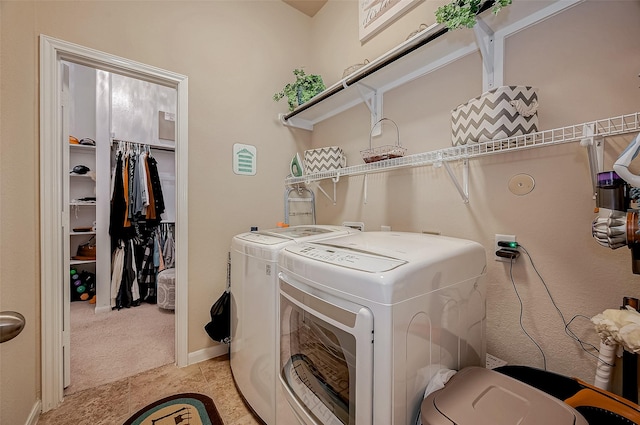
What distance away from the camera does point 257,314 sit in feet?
4.40

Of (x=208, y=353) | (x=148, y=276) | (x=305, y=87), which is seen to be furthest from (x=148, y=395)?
(x=305, y=87)

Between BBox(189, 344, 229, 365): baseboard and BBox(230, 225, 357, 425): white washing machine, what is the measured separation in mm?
481

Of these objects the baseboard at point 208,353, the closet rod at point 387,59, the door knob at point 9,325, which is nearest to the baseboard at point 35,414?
the baseboard at point 208,353

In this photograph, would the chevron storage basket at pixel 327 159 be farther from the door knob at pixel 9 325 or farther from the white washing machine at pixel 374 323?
the door knob at pixel 9 325

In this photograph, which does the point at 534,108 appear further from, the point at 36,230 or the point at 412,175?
the point at 36,230

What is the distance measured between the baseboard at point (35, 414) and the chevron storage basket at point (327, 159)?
7.15 feet

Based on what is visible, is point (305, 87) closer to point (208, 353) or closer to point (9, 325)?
point (9, 325)

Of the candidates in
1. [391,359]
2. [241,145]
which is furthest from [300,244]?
[241,145]

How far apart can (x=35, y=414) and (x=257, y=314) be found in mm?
1372

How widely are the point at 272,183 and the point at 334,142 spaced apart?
670mm

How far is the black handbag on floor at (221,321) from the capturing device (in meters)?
1.86

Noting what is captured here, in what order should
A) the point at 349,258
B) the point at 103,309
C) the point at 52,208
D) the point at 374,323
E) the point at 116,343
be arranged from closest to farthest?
Answer: the point at 374,323 < the point at 349,258 < the point at 52,208 < the point at 116,343 < the point at 103,309

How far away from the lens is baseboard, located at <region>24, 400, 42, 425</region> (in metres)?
1.35

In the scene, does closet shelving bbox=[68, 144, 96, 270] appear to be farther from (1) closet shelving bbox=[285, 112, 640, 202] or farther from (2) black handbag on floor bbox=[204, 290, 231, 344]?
(1) closet shelving bbox=[285, 112, 640, 202]
